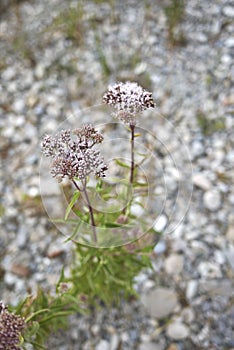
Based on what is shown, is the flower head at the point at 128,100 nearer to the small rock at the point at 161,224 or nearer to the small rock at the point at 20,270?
the small rock at the point at 161,224

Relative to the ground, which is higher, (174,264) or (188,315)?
(174,264)

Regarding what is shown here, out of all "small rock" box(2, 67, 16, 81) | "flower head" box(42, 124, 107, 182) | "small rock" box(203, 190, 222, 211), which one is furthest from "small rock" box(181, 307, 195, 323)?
"small rock" box(2, 67, 16, 81)

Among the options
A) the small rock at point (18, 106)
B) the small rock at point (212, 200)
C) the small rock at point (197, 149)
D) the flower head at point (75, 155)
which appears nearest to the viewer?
the flower head at point (75, 155)

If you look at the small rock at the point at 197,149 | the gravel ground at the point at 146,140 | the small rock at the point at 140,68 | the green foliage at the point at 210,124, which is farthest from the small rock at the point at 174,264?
the small rock at the point at 140,68

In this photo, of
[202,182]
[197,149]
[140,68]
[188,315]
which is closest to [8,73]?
[140,68]

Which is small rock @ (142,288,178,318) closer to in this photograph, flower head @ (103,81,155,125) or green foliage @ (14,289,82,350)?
green foliage @ (14,289,82,350)

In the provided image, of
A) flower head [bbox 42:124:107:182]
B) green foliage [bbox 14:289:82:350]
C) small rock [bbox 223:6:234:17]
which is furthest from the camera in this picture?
small rock [bbox 223:6:234:17]

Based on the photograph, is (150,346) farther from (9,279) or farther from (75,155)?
(75,155)

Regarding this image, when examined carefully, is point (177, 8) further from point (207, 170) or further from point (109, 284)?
point (109, 284)
